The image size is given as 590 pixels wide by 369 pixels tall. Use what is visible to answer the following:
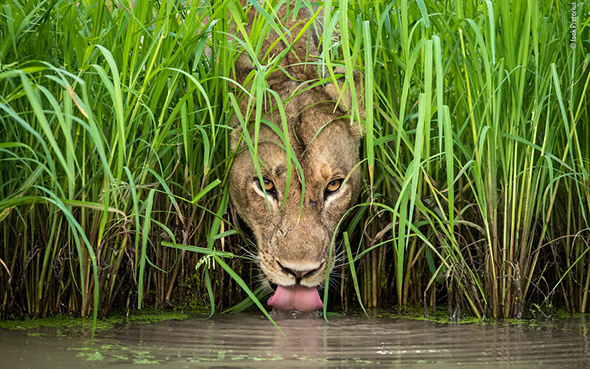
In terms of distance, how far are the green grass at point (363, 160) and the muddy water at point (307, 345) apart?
212 millimetres

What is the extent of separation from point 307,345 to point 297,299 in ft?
2.55

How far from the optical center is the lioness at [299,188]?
3.84 meters

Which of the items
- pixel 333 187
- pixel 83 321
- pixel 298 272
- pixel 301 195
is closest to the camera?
pixel 83 321

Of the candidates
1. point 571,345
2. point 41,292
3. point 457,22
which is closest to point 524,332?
point 571,345

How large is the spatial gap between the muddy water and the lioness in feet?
0.90

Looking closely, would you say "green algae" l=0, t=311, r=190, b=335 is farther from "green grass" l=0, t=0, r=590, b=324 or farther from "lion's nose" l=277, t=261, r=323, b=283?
"lion's nose" l=277, t=261, r=323, b=283

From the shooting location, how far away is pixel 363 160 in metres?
3.51

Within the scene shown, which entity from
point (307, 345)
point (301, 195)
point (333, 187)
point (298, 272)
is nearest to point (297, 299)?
point (298, 272)

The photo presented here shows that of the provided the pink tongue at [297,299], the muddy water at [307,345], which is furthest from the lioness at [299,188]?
the muddy water at [307,345]

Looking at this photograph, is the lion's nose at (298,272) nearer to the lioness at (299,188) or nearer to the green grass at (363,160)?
the lioness at (299,188)

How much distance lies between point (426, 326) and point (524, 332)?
0.44 meters

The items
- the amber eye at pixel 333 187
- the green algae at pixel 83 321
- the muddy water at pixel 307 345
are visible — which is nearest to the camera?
the muddy water at pixel 307 345

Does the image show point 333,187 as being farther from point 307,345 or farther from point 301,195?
point 307,345

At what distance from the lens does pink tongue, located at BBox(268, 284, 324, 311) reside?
386 centimetres
